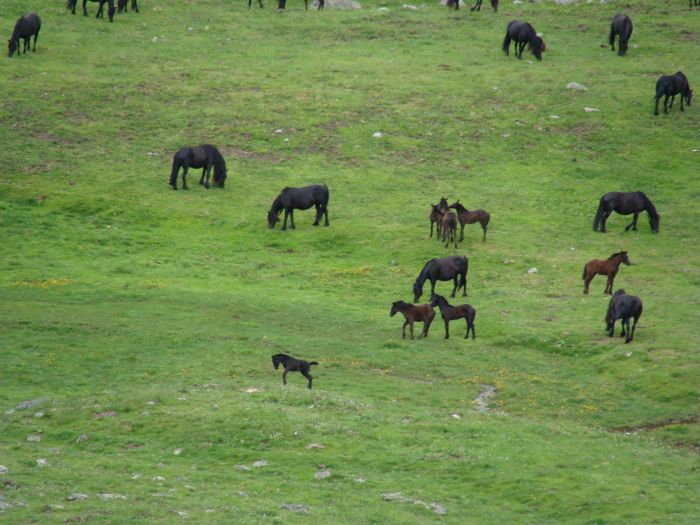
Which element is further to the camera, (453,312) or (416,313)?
Result: (453,312)

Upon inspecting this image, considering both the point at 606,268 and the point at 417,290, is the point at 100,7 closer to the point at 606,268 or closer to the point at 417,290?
the point at 417,290

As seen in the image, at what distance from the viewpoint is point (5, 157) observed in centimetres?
4428

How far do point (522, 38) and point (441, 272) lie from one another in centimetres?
2831

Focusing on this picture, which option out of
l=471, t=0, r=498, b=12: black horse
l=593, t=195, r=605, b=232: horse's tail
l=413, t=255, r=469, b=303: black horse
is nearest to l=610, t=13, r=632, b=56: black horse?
l=471, t=0, r=498, b=12: black horse

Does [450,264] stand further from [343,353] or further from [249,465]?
[249,465]

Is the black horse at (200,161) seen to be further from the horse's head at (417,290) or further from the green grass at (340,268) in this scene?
the horse's head at (417,290)

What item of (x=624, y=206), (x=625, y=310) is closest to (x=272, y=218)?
(x=624, y=206)

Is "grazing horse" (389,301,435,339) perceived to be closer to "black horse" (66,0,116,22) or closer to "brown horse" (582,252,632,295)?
"brown horse" (582,252,632,295)

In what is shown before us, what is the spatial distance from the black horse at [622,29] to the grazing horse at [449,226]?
25.2m

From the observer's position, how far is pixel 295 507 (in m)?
17.8

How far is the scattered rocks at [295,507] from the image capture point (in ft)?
57.8

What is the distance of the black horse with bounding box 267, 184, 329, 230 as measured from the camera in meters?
39.9

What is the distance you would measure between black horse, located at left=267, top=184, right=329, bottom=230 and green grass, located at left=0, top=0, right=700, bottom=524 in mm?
643

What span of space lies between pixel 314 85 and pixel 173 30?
11.3m
